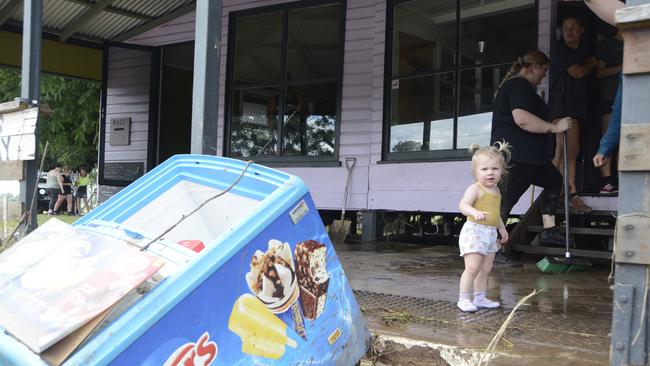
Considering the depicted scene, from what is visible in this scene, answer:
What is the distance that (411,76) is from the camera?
684 centimetres

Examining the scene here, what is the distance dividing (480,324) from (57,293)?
2099 mm

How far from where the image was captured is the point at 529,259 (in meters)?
5.25

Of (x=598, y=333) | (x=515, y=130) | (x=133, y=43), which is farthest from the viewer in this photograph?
(x=133, y=43)

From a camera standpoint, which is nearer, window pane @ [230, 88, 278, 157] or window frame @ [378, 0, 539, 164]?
window frame @ [378, 0, 539, 164]

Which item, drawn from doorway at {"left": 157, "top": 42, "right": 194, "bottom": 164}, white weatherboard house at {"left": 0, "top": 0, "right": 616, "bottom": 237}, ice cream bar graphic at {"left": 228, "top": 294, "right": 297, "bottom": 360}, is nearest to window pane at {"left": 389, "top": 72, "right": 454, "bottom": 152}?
white weatherboard house at {"left": 0, "top": 0, "right": 616, "bottom": 237}

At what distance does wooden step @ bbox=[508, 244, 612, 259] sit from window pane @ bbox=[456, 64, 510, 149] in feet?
5.42

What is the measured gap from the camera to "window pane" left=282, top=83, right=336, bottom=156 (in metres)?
7.64

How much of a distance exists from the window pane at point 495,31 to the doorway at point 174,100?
509cm

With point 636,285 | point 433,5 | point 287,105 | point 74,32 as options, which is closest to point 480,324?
point 636,285

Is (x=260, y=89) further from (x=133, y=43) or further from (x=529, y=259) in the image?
(x=529, y=259)

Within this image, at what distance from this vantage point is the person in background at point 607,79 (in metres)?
5.14

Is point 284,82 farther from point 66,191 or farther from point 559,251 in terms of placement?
point 66,191

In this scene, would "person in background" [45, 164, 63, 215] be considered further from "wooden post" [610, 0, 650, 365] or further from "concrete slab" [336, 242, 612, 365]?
"wooden post" [610, 0, 650, 365]

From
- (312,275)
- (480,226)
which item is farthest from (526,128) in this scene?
(312,275)
